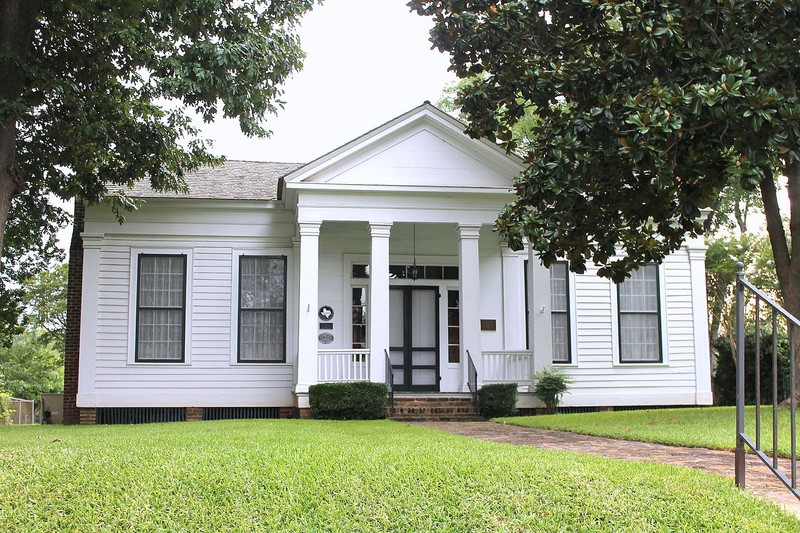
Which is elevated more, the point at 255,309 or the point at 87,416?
the point at 255,309

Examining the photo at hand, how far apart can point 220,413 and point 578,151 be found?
32.5 ft

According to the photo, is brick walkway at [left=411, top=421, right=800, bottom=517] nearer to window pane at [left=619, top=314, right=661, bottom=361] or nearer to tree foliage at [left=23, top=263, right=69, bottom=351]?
window pane at [left=619, top=314, right=661, bottom=361]

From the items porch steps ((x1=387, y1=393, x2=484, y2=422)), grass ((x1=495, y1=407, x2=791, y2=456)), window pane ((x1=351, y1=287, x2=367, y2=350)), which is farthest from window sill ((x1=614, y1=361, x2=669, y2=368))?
window pane ((x1=351, y1=287, x2=367, y2=350))

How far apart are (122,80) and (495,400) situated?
8.80 m

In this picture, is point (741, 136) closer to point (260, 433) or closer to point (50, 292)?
point (260, 433)

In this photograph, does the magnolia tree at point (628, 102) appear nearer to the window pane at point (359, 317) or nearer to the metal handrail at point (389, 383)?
the metal handrail at point (389, 383)

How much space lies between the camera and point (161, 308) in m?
16.8

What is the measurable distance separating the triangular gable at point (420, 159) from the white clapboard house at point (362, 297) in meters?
0.03

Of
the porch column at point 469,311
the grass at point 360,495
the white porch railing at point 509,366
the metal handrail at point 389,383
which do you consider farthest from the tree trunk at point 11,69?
the white porch railing at point 509,366

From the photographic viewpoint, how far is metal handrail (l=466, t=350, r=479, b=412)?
1534 centimetres

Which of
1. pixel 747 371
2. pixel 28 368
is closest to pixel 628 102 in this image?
pixel 747 371

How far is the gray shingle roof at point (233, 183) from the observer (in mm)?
17234

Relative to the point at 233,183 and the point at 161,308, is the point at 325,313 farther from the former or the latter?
the point at 233,183

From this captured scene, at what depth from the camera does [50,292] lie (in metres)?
32.2
